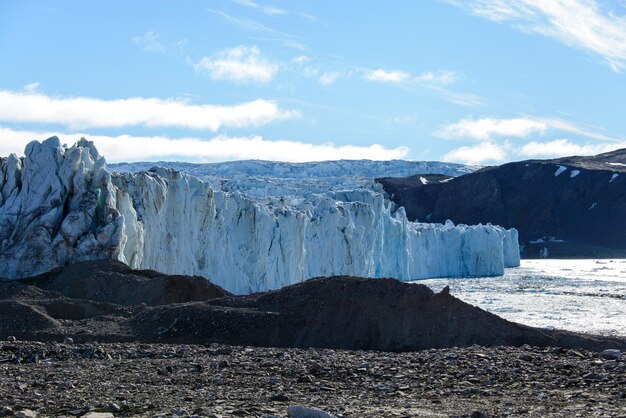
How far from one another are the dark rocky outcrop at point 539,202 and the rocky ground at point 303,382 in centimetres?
9525

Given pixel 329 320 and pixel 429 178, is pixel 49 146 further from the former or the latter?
pixel 429 178

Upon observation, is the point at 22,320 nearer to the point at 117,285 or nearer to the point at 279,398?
the point at 117,285

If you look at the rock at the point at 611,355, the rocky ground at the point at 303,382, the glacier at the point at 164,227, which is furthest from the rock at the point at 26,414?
the glacier at the point at 164,227

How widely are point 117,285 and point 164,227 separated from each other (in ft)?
23.4

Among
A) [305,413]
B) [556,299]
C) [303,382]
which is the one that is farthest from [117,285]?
[556,299]

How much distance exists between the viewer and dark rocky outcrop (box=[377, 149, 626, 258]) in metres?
107

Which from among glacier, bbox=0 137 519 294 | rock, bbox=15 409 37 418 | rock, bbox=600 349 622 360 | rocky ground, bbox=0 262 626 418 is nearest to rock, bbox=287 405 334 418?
rocky ground, bbox=0 262 626 418

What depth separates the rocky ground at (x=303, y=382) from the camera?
7.91 meters

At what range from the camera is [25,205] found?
24.3 meters

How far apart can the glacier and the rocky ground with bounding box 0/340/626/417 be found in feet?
33.8

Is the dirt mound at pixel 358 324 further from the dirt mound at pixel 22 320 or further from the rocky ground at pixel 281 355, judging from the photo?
the dirt mound at pixel 22 320

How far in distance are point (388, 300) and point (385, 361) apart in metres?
5.22

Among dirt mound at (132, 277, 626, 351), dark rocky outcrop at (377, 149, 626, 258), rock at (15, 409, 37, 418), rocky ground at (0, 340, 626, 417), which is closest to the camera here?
rock at (15, 409, 37, 418)

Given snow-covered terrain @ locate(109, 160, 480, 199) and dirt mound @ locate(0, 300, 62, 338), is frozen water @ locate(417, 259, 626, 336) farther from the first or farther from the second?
snow-covered terrain @ locate(109, 160, 480, 199)
